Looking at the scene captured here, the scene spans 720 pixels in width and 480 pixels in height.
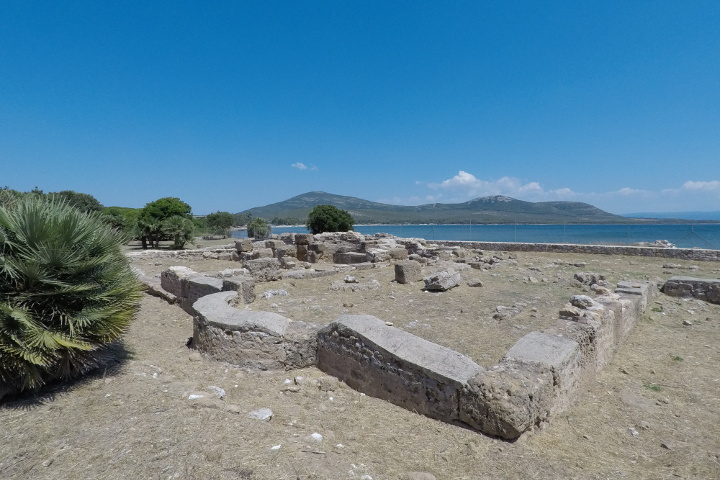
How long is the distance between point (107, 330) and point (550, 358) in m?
4.88

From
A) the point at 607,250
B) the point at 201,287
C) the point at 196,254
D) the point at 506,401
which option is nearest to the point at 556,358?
the point at 506,401

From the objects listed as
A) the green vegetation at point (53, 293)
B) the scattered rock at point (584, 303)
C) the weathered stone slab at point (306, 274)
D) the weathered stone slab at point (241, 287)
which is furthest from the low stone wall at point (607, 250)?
the green vegetation at point (53, 293)

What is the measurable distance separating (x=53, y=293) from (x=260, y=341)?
2.35 m

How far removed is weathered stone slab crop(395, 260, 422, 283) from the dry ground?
4409mm

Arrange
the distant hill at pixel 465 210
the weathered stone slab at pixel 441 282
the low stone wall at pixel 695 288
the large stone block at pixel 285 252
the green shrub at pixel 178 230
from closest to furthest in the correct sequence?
the low stone wall at pixel 695 288
the weathered stone slab at pixel 441 282
the large stone block at pixel 285 252
the green shrub at pixel 178 230
the distant hill at pixel 465 210

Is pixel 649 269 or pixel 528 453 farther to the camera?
pixel 649 269

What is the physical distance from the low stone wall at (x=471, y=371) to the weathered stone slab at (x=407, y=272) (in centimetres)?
575

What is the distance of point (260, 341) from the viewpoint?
5105mm

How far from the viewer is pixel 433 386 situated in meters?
3.83

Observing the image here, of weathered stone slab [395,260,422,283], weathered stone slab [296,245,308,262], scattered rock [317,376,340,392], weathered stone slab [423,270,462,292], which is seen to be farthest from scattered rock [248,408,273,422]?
weathered stone slab [296,245,308,262]

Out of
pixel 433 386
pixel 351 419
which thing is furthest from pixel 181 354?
pixel 433 386

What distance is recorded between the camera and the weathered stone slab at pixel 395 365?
3770 millimetres

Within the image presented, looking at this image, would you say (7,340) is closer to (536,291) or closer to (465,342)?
(465,342)

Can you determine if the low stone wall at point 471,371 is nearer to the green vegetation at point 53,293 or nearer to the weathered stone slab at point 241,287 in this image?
the green vegetation at point 53,293
